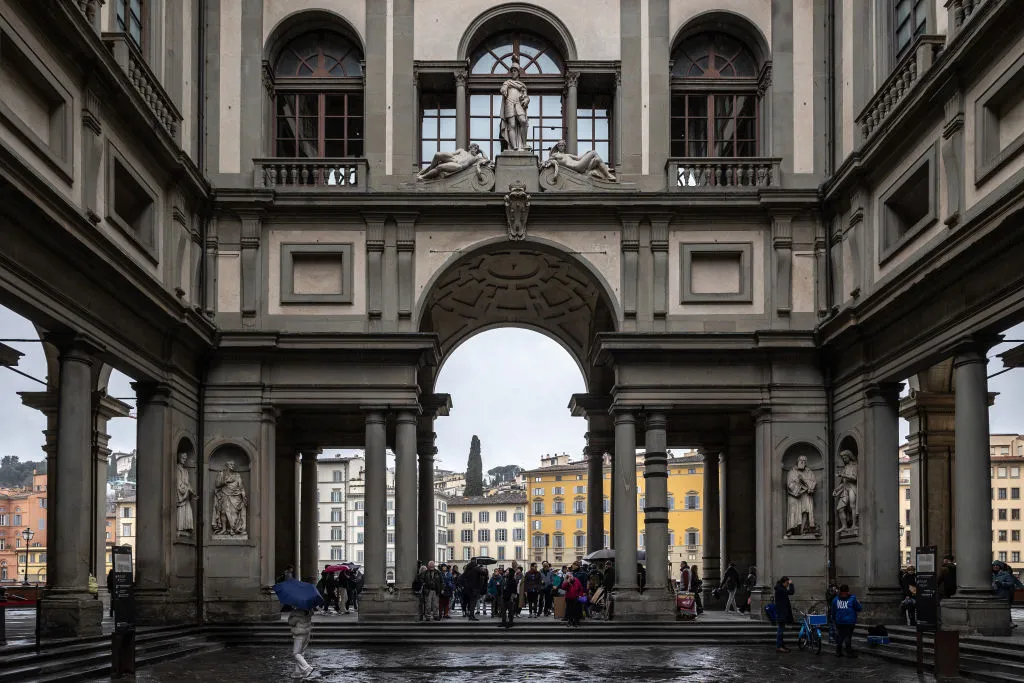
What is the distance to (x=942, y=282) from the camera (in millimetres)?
24688

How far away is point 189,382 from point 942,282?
1685 centimetres

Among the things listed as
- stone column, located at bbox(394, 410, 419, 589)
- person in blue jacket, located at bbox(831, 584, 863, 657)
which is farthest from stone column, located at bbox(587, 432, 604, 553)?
person in blue jacket, located at bbox(831, 584, 863, 657)

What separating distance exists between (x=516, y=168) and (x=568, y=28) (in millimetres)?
3929

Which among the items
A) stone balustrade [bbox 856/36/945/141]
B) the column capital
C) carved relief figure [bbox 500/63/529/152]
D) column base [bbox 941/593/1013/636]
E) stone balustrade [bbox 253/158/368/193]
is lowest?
column base [bbox 941/593/1013/636]

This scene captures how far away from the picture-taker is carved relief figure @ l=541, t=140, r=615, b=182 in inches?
1325

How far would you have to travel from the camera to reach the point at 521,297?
132ft

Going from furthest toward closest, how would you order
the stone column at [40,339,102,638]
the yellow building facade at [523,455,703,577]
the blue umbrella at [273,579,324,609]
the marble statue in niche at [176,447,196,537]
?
the yellow building facade at [523,455,703,577] → the marble statue in niche at [176,447,196,537] → the stone column at [40,339,102,638] → the blue umbrella at [273,579,324,609]

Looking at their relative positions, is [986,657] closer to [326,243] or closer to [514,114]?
[514,114]

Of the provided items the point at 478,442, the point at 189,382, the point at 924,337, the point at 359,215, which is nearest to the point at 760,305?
the point at 924,337

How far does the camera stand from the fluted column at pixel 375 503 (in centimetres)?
3256

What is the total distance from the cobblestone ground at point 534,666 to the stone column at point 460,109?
507 inches

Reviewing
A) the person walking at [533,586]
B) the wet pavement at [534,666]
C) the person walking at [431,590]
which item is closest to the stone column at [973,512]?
the wet pavement at [534,666]

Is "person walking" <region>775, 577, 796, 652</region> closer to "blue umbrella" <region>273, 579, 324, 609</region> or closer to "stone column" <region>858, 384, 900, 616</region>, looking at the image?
"stone column" <region>858, 384, 900, 616</region>

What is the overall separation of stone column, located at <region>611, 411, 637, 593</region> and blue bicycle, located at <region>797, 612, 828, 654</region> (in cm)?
558
